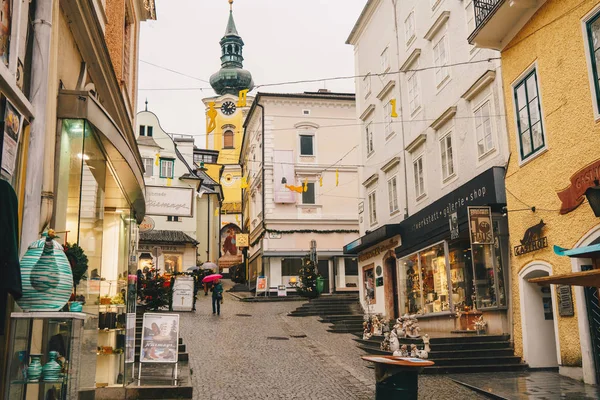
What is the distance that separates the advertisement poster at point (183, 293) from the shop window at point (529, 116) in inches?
641

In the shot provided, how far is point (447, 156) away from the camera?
18188 millimetres

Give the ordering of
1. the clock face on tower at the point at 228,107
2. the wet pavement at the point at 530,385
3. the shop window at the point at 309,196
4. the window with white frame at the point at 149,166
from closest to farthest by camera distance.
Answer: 1. the wet pavement at the point at 530,385
2. the shop window at the point at 309,196
3. the window with white frame at the point at 149,166
4. the clock face on tower at the point at 228,107

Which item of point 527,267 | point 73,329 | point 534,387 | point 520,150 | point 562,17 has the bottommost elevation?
point 534,387

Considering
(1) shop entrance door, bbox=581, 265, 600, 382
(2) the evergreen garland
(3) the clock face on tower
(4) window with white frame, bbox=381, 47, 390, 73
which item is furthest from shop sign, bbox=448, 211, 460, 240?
(3) the clock face on tower

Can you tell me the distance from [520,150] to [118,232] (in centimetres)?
877

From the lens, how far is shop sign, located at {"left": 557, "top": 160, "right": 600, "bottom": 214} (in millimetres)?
10672

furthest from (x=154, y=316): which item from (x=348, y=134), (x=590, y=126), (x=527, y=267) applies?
(x=348, y=134)

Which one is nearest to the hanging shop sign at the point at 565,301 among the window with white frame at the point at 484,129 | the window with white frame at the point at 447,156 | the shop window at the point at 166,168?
the window with white frame at the point at 484,129

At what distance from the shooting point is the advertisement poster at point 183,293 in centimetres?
2583

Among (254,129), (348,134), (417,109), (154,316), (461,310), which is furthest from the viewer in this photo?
(254,129)

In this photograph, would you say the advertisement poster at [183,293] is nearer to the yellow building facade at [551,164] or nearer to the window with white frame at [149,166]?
the yellow building facade at [551,164]

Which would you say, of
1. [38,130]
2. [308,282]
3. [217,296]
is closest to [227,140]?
[308,282]

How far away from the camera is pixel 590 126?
429 inches

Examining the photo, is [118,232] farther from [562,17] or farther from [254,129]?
[254,129]
